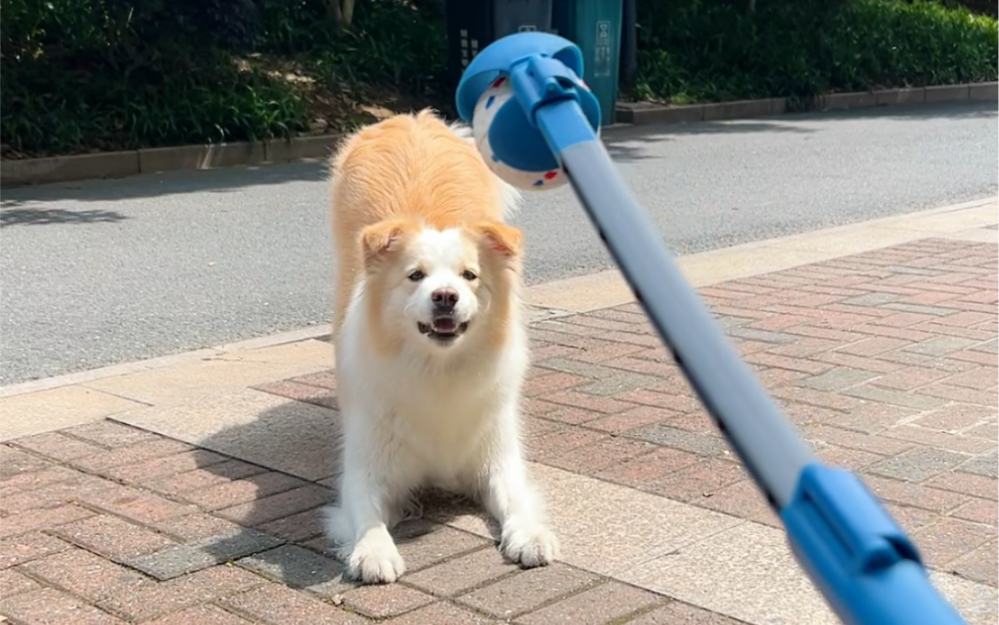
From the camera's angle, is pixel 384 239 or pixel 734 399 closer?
pixel 734 399

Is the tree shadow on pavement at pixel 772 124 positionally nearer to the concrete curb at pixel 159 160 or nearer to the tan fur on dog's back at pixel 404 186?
the concrete curb at pixel 159 160

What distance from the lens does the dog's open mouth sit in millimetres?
3905

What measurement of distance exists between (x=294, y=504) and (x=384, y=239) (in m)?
1.00

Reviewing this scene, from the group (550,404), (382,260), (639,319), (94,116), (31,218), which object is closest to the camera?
(382,260)

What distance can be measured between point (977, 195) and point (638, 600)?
9.29 meters

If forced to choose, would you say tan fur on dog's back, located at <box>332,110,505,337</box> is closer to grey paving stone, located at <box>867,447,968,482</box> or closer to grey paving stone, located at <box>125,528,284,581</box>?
grey paving stone, located at <box>125,528,284,581</box>

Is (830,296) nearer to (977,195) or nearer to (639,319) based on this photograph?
(639,319)

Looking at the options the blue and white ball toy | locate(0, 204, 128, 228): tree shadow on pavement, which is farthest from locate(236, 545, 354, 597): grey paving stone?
locate(0, 204, 128, 228): tree shadow on pavement

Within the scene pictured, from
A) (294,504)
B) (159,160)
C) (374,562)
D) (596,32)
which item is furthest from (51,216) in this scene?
(596,32)

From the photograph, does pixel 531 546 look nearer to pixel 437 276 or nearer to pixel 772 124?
pixel 437 276

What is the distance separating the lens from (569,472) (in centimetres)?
471

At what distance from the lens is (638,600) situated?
11.7 feet

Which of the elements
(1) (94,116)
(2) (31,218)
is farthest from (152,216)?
(1) (94,116)

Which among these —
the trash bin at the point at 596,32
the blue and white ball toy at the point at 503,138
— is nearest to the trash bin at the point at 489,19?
the trash bin at the point at 596,32
